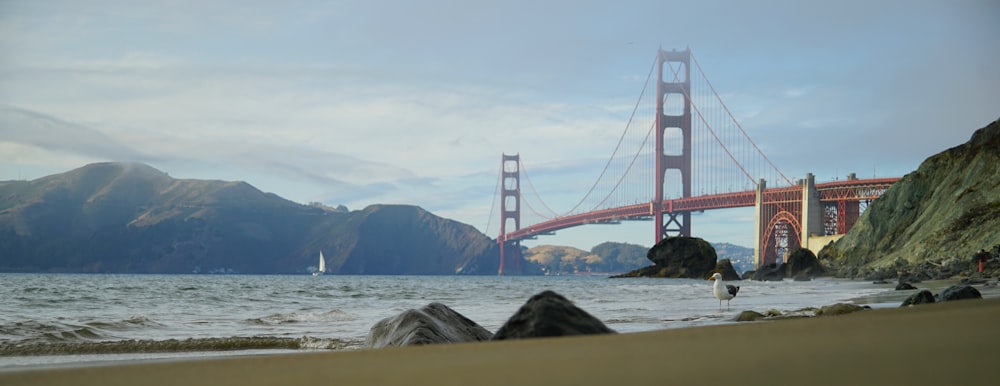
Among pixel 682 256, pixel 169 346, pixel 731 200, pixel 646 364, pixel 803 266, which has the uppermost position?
pixel 731 200

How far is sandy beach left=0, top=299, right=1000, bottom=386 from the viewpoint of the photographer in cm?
177

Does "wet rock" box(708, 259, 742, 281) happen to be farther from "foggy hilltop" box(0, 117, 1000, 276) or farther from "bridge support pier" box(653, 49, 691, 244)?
"foggy hilltop" box(0, 117, 1000, 276)

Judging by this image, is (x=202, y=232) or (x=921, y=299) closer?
(x=921, y=299)

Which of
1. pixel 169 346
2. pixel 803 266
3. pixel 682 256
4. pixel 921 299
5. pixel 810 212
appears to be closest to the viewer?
pixel 169 346

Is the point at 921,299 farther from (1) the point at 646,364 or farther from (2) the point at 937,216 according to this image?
(2) the point at 937,216

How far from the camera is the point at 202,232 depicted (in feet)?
349

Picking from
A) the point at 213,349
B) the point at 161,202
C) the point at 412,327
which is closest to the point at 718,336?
the point at 412,327

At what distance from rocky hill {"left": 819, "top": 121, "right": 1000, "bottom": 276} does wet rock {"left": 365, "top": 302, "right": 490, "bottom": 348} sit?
21004 mm

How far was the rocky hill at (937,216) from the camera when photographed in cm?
2530

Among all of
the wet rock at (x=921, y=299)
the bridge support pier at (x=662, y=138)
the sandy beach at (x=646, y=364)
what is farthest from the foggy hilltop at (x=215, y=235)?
the sandy beach at (x=646, y=364)

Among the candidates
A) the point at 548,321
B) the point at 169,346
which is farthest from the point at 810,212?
the point at 548,321

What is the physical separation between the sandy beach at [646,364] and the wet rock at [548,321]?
507 mm

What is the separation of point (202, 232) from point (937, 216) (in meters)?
94.1

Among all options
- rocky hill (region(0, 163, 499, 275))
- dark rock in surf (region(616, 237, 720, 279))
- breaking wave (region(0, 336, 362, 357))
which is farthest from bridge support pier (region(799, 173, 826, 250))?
rocky hill (region(0, 163, 499, 275))
